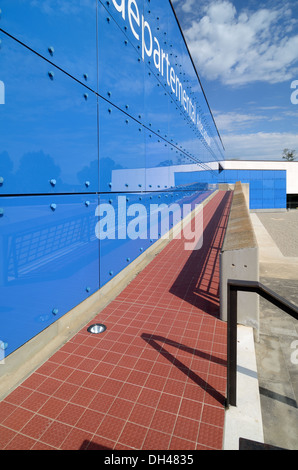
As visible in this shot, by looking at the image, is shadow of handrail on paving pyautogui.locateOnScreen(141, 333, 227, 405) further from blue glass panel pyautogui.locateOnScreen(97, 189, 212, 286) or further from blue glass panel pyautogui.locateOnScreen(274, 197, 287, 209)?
blue glass panel pyautogui.locateOnScreen(274, 197, 287, 209)

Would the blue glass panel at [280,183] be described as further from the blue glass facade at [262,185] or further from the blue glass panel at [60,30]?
the blue glass panel at [60,30]

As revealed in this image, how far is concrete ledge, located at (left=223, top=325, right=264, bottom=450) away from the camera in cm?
203

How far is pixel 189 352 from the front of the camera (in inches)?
117

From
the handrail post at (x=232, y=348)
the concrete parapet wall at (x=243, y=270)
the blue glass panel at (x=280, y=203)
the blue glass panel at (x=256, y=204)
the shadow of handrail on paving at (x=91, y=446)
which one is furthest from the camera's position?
the blue glass panel at (x=280, y=203)

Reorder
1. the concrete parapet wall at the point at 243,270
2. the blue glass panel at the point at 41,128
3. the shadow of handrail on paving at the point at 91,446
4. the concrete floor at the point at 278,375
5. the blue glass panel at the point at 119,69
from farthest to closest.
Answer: the blue glass panel at the point at 119,69 < the concrete parapet wall at the point at 243,270 < the blue glass panel at the point at 41,128 < the concrete floor at the point at 278,375 < the shadow of handrail on paving at the point at 91,446

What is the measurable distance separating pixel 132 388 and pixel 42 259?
4.59ft

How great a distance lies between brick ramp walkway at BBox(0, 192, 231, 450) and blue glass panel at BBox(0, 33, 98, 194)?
164 centimetres

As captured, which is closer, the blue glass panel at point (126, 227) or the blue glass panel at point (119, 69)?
the blue glass panel at point (119, 69)

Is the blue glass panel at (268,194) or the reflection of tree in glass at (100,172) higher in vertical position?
the blue glass panel at (268,194)

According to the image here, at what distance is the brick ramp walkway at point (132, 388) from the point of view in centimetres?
202

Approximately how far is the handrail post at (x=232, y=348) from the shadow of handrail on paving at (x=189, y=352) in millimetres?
104

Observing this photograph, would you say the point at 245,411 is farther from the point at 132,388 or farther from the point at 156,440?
the point at 132,388

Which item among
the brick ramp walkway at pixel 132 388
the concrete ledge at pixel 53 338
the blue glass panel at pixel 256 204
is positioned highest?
the blue glass panel at pixel 256 204

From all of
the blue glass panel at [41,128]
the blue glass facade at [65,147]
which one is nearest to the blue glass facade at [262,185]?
the blue glass facade at [65,147]
